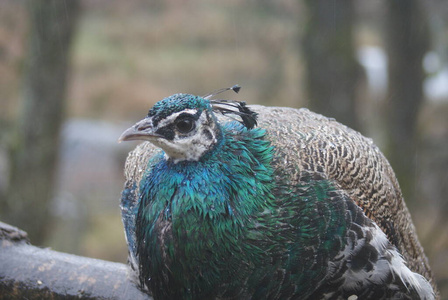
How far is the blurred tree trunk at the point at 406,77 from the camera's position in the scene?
30.1ft

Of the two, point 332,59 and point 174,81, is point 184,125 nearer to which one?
point 332,59

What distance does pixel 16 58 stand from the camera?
9.54m

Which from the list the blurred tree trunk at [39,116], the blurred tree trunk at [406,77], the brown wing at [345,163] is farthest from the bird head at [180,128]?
the blurred tree trunk at [406,77]

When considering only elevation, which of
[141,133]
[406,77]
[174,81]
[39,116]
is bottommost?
[174,81]

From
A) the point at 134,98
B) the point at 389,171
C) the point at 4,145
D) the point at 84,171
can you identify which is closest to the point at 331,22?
the point at 389,171

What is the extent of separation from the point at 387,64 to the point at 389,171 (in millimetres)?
5454

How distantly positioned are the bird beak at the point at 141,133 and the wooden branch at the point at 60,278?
1385 millimetres

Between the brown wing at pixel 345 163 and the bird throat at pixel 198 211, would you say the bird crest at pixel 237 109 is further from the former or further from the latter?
the brown wing at pixel 345 163

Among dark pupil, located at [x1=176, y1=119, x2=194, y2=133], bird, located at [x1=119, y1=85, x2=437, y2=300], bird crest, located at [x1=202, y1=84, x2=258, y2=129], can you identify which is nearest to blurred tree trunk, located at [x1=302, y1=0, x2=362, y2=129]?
bird, located at [x1=119, y1=85, x2=437, y2=300]

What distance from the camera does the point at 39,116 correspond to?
299 inches

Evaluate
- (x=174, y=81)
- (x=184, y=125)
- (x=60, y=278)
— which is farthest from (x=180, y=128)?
(x=174, y=81)

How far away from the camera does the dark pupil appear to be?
3.18 meters

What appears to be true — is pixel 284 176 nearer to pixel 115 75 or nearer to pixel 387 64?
pixel 387 64

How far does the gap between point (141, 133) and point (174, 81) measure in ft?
50.8
